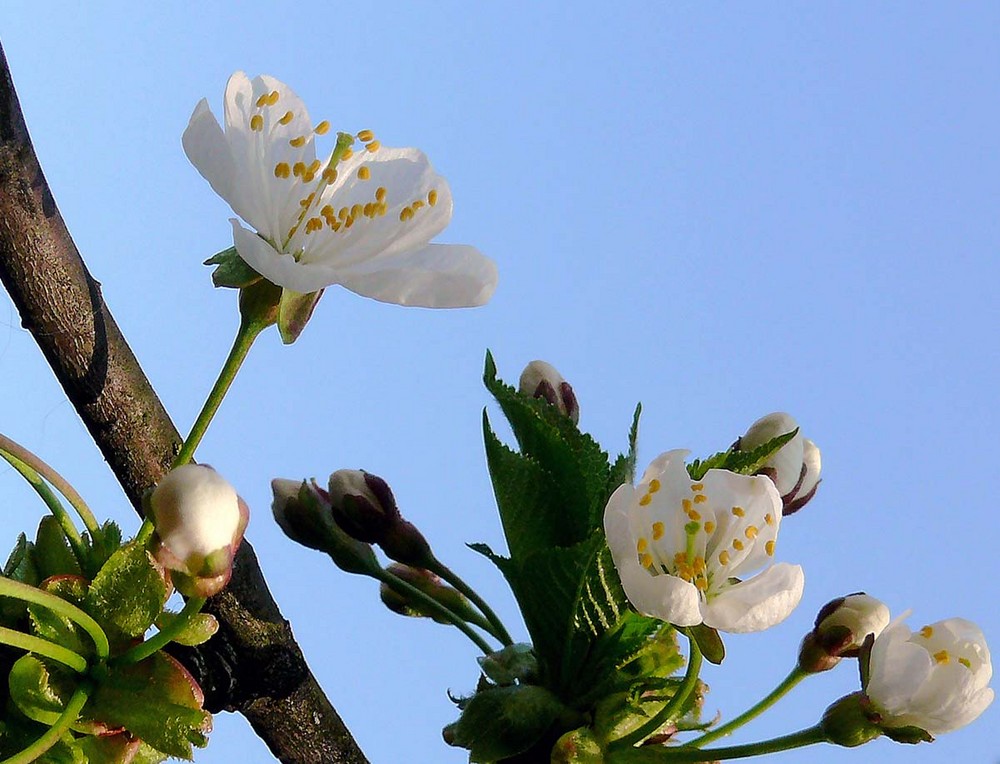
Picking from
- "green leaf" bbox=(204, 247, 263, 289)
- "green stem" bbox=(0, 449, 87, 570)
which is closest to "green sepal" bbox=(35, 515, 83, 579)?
"green stem" bbox=(0, 449, 87, 570)

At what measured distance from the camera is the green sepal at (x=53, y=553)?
56 centimetres

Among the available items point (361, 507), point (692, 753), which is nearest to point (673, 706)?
point (692, 753)

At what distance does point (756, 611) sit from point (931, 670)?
0.13 meters

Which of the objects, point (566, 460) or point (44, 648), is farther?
point (566, 460)

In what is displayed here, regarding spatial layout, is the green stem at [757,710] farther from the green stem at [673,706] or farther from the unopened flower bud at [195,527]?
the unopened flower bud at [195,527]

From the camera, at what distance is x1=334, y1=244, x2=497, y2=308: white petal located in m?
Result: 0.58

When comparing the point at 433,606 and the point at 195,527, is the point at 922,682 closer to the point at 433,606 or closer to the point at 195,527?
the point at 433,606

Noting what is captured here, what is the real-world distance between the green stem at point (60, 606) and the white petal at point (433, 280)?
0.21 meters

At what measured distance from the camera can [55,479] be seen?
577 mm

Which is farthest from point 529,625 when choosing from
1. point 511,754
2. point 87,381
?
point 87,381

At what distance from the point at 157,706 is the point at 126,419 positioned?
0.17 m

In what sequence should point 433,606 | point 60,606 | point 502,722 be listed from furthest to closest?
point 433,606 < point 502,722 < point 60,606

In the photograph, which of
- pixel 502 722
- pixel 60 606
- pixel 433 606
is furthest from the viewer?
pixel 433 606

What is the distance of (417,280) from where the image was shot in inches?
22.9
